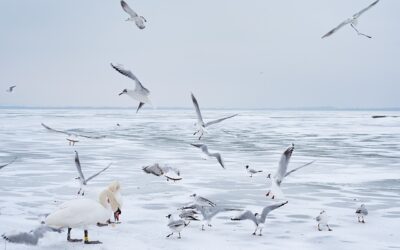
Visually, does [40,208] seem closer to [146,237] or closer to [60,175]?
[146,237]

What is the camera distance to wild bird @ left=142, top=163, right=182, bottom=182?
48.6 feet

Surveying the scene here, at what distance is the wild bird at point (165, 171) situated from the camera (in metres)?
14.8

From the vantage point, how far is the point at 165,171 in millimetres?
15188

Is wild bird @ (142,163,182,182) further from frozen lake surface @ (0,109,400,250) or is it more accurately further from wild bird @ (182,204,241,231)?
wild bird @ (182,204,241,231)

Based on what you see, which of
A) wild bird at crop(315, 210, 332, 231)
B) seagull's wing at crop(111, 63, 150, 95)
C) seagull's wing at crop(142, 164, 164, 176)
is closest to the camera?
wild bird at crop(315, 210, 332, 231)

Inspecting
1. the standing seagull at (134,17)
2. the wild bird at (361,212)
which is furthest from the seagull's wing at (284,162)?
the standing seagull at (134,17)

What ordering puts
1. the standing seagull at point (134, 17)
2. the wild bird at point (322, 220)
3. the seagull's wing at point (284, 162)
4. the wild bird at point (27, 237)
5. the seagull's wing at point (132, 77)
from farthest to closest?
the standing seagull at point (134, 17)
the seagull's wing at point (132, 77)
the wild bird at point (322, 220)
the seagull's wing at point (284, 162)
the wild bird at point (27, 237)

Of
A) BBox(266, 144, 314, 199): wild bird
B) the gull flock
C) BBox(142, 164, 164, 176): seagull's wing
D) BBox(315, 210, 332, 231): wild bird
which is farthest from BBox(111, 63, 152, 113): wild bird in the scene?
BBox(142, 164, 164, 176): seagull's wing

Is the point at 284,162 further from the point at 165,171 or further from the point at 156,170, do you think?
the point at 156,170

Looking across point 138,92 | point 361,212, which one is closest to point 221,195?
point 138,92

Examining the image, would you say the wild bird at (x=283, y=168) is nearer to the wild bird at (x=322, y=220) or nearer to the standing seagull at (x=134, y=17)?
the wild bird at (x=322, y=220)

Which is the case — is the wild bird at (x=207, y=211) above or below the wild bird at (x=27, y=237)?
above

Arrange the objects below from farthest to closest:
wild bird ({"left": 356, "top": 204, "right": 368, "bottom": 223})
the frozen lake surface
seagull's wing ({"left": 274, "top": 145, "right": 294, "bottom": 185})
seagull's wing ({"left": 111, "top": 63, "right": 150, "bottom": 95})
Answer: seagull's wing ({"left": 111, "top": 63, "right": 150, "bottom": 95}) → wild bird ({"left": 356, "top": 204, "right": 368, "bottom": 223}) → seagull's wing ({"left": 274, "top": 145, "right": 294, "bottom": 185}) → the frozen lake surface

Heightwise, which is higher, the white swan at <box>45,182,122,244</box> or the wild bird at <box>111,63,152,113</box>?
the wild bird at <box>111,63,152,113</box>
